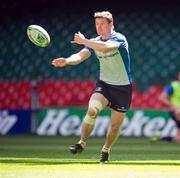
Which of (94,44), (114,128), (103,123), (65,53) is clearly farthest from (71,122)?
(94,44)

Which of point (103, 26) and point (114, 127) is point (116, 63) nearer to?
point (103, 26)

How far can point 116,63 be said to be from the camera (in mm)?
12266

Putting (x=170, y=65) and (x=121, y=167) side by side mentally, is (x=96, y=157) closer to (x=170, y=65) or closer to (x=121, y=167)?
(x=121, y=167)

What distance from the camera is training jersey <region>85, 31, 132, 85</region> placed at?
40.1 ft

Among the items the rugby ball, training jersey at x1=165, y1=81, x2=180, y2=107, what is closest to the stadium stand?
training jersey at x1=165, y1=81, x2=180, y2=107

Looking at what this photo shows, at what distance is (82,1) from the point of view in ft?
98.7

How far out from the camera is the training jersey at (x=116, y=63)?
1221cm

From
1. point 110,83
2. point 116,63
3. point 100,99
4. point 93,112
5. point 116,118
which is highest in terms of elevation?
point 116,63

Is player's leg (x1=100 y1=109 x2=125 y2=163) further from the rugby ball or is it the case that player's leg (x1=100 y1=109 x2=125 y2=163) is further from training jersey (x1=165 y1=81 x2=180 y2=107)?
training jersey (x1=165 y1=81 x2=180 y2=107)

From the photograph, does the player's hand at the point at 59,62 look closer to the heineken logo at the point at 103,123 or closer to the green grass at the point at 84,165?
the green grass at the point at 84,165

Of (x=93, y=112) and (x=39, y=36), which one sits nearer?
(x=93, y=112)

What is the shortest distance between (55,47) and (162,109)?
5.92 meters

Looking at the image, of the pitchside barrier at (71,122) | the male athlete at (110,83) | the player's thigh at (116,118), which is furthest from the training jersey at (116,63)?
the pitchside barrier at (71,122)

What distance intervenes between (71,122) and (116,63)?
38.1 ft
